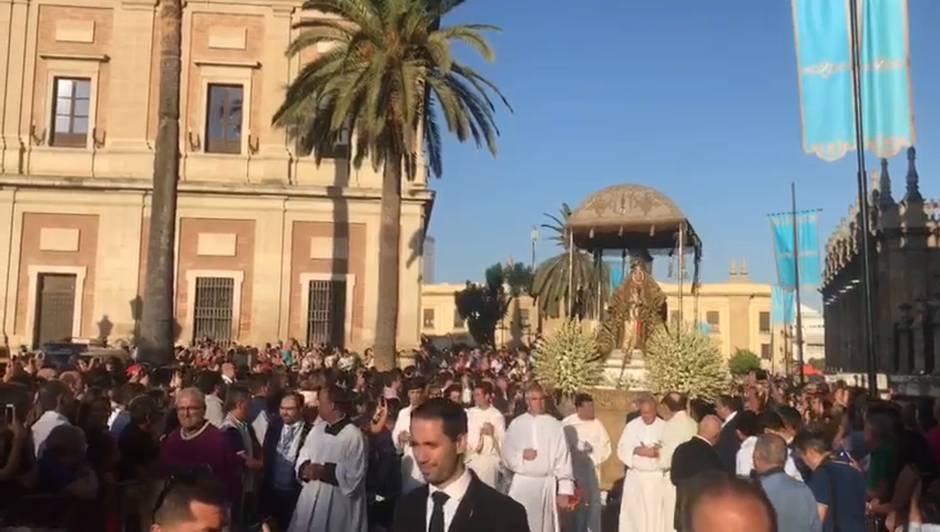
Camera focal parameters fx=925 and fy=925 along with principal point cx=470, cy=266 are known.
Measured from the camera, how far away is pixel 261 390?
384 inches

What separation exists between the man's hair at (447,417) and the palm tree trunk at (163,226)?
43.3 feet

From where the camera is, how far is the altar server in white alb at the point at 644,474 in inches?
341

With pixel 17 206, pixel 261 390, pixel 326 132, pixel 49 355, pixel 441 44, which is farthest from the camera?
pixel 17 206

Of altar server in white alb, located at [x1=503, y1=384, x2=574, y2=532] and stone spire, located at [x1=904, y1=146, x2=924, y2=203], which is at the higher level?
stone spire, located at [x1=904, y1=146, x2=924, y2=203]

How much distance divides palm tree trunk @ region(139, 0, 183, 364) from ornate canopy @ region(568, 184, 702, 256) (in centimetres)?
849

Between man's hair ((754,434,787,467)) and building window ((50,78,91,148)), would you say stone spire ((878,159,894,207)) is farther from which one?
man's hair ((754,434,787,467))

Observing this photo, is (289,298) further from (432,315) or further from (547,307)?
(432,315)

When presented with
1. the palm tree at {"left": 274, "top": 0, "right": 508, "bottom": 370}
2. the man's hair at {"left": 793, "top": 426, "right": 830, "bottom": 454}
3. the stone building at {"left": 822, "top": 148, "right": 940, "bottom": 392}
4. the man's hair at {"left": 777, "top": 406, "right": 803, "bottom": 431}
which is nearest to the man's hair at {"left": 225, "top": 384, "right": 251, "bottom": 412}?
the man's hair at {"left": 793, "top": 426, "right": 830, "bottom": 454}

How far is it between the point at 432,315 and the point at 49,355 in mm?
55315

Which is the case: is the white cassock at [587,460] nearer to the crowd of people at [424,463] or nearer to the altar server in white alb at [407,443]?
the crowd of people at [424,463]

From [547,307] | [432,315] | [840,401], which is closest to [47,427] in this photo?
[840,401]

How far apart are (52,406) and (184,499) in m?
4.79

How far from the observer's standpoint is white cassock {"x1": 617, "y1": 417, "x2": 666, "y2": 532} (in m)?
8.66

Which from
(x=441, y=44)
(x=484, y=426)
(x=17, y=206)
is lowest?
(x=484, y=426)
